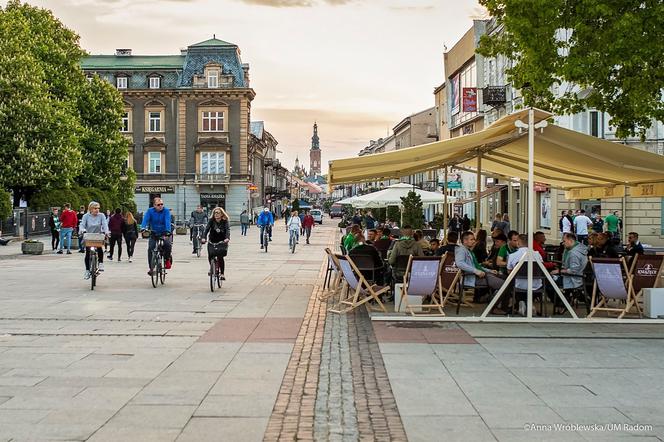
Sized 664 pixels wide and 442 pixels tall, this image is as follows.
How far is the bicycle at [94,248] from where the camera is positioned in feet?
49.8

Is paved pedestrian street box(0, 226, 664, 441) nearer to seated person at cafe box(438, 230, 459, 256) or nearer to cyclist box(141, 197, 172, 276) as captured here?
seated person at cafe box(438, 230, 459, 256)

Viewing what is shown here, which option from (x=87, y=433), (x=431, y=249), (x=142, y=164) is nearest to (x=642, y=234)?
(x=431, y=249)

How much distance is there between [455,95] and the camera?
60.6 metres

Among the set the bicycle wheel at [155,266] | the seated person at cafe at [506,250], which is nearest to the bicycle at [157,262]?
the bicycle wheel at [155,266]

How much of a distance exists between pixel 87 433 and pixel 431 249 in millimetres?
10010

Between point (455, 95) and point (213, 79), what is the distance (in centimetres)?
2488

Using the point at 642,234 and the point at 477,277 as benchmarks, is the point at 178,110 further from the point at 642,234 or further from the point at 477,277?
the point at 477,277

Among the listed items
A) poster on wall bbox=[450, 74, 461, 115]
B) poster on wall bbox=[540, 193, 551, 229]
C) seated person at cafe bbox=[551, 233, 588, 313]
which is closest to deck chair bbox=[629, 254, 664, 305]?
seated person at cafe bbox=[551, 233, 588, 313]

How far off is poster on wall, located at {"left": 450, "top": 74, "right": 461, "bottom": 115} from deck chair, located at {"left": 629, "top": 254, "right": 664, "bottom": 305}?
46.7 metres

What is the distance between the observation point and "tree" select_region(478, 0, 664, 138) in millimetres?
14516

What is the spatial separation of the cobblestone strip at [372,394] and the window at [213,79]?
66.6 m

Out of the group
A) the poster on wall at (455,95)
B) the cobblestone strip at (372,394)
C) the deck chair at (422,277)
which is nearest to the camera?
the cobblestone strip at (372,394)

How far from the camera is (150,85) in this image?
247 feet

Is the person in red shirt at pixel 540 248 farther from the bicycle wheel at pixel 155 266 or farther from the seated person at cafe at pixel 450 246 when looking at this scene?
the bicycle wheel at pixel 155 266
